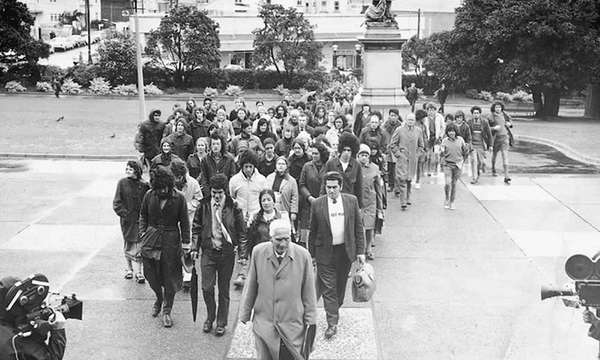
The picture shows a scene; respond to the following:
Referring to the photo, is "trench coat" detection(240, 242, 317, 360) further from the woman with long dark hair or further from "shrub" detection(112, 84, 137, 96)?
"shrub" detection(112, 84, 137, 96)

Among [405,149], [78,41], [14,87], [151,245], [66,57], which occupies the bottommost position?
[151,245]

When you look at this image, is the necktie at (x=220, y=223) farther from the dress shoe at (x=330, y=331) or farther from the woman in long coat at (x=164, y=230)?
the dress shoe at (x=330, y=331)

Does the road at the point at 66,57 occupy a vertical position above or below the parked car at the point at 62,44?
below

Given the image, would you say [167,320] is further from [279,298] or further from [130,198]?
[279,298]

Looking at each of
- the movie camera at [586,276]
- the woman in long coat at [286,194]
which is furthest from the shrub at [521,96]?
the movie camera at [586,276]

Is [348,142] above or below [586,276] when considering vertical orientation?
above

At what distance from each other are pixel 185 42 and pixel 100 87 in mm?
5097

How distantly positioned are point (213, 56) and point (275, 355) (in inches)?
1505

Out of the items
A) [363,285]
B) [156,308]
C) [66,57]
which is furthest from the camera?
[66,57]

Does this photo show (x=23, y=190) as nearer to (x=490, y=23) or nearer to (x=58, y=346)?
(x=58, y=346)

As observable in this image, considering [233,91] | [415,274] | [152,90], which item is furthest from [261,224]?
[233,91]

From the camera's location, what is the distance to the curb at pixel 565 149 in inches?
787

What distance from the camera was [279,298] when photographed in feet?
20.8

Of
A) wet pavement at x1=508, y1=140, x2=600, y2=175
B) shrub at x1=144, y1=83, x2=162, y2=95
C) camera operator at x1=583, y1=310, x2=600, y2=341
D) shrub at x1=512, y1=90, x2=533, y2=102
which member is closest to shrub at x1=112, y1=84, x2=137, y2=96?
shrub at x1=144, y1=83, x2=162, y2=95
